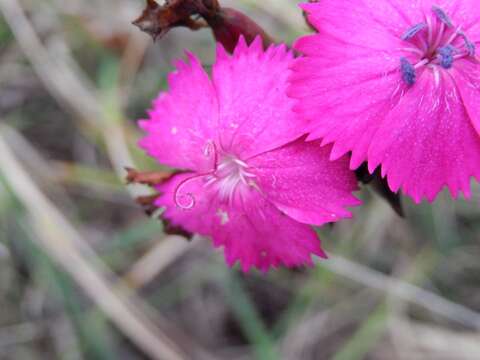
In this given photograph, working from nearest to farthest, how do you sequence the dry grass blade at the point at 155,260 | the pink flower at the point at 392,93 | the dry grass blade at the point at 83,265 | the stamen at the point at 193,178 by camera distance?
the pink flower at the point at 392,93 < the stamen at the point at 193,178 < the dry grass blade at the point at 83,265 < the dry grass blade at the point at 155,260

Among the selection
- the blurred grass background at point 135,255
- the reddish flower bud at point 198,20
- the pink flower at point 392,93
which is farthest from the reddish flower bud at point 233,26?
the blurred grass background at point 135,255

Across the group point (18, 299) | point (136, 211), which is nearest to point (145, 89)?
point (136, 211)

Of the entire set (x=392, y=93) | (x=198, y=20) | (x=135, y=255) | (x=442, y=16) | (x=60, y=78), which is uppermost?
(x=442, y=16)

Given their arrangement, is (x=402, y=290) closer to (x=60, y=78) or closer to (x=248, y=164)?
(x=248, y=164)

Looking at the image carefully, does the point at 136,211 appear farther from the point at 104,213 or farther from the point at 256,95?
the point at 256,95

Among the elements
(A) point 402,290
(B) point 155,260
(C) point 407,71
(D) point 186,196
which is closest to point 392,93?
(C) point 407,71

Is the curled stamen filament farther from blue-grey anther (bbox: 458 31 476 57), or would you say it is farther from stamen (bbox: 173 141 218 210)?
blue-grey anther (bbox: 458 31 476 57)

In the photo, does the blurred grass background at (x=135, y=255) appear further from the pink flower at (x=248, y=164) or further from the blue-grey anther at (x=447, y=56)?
the blue-grey anther at (x=447, y=56)

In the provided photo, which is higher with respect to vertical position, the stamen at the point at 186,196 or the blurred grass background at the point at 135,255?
the stamen at the point at 186,196
